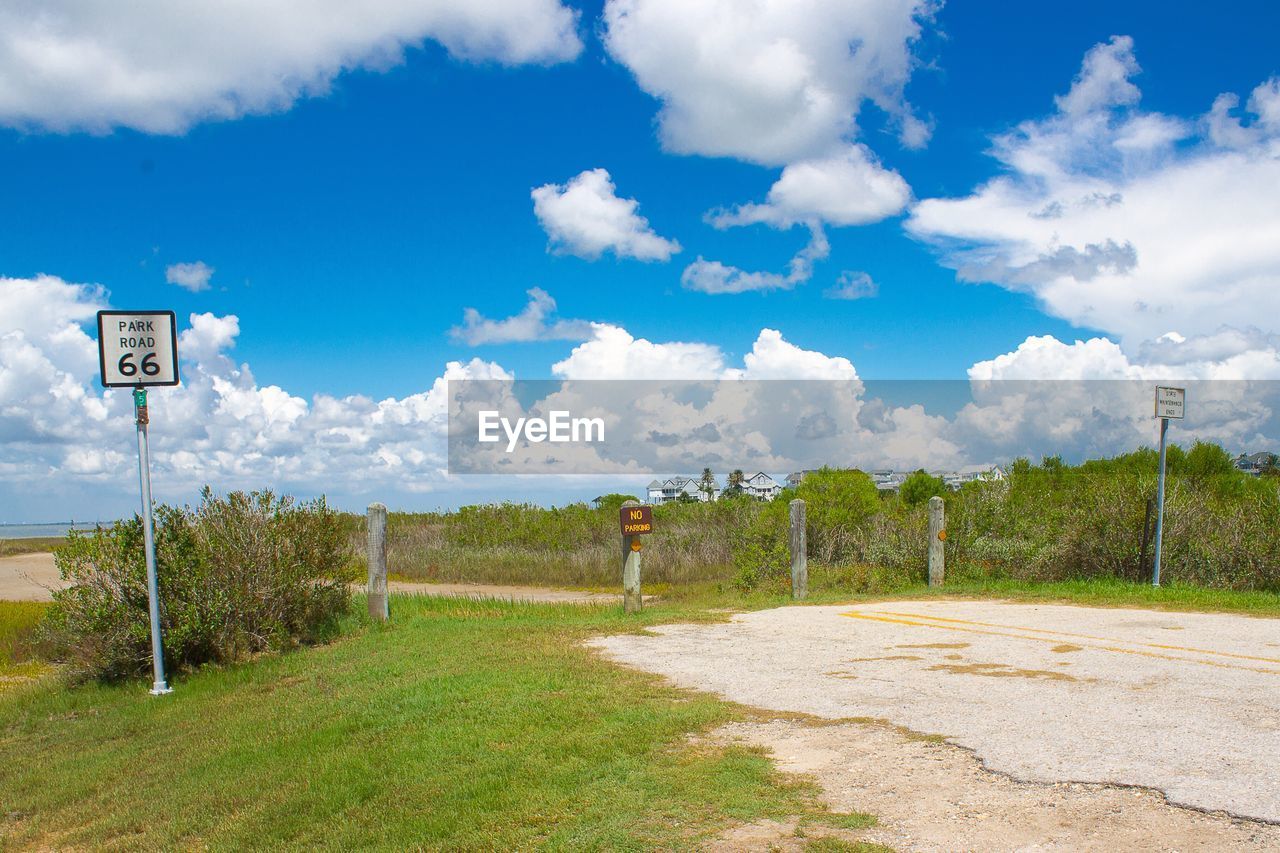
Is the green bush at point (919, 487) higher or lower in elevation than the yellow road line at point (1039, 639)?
lower

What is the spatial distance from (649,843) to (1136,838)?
2.19 metres

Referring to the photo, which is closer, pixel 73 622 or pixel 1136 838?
pixel 1136 838

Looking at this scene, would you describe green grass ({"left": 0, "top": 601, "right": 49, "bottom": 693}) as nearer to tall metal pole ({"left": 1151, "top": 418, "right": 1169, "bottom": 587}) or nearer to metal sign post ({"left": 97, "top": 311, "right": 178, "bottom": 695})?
metal sign post ({"left": 97, "top": 311, "right": 178, "bottom": 695})

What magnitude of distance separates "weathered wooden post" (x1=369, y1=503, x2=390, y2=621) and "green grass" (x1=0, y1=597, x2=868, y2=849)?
6.85 feet

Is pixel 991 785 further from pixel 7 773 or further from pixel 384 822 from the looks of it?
pixel 7 773

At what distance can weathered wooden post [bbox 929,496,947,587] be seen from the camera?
1534 centimetres

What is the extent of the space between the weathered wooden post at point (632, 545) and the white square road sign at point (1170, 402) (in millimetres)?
7407

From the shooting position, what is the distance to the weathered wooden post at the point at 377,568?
1301 centimetres

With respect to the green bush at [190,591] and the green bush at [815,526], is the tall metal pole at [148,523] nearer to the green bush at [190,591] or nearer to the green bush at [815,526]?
the green bush at [190,591]

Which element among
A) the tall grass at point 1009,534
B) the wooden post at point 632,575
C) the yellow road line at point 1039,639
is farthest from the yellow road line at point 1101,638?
the tall grass at point 1009,534

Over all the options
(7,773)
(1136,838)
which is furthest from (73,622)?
(1136,838)

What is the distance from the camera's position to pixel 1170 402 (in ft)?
44.5

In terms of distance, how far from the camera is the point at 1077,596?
13203mm

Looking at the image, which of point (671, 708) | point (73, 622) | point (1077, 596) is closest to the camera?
point (671, 708)
